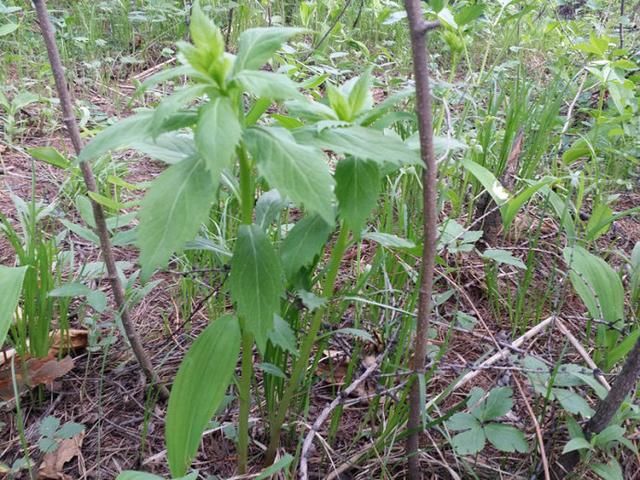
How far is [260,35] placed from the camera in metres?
0.93

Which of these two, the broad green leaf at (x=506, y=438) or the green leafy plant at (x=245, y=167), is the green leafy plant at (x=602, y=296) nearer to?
the broad green leaf at (x=506, y=438)

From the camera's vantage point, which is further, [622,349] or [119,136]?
[622,349]

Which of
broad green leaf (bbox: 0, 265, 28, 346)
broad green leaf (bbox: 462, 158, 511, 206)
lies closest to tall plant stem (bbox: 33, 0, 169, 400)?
broad green leaf (bbox: 0, 265, 28, 346)

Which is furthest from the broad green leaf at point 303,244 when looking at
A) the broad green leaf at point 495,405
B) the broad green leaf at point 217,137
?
the broad green leaf at point 495,405

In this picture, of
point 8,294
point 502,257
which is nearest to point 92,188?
point 8,294

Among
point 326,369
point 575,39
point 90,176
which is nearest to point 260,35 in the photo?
point 90,176

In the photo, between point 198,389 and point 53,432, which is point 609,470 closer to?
point 198,389

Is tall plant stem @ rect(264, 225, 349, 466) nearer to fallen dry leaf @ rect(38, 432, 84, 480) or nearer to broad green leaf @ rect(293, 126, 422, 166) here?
broad green leaf @ rect(293, 126, 422, 166)

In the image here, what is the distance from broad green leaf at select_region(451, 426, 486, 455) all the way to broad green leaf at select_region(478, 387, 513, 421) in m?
0.03

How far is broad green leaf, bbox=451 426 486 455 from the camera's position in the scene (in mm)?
1149

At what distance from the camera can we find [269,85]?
806 mm

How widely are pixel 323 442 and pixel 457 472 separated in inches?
12.0

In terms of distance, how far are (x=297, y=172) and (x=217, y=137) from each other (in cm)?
12

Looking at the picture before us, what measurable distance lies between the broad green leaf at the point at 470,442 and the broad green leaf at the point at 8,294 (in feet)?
3.05
